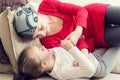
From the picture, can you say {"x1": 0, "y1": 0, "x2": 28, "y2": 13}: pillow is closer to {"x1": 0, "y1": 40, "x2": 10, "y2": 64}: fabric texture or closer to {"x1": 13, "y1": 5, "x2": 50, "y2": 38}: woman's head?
{"x1": 13, "y1": 5, "x2": 50, "y2": 38}: woman's head

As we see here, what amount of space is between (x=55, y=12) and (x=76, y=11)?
136 mm

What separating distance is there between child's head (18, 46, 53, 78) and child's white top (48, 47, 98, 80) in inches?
2.3

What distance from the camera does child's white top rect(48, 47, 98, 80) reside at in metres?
1.53

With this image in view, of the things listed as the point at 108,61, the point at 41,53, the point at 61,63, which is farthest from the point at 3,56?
the point at 108,61

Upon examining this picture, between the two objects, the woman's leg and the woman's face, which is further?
the woman's leg

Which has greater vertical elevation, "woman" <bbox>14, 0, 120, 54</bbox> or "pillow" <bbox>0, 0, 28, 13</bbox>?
"pillow" <bbox>0, 0, 28, 13</bbox>

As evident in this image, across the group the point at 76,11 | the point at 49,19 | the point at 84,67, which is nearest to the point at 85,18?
the point at 76,11

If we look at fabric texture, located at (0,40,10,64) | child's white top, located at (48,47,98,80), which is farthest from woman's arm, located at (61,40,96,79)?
fabric texture, located at (0,40,10,64)

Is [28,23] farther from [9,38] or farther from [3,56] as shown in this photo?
[3,56]

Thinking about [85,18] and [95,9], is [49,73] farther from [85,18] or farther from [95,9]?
[95,9]

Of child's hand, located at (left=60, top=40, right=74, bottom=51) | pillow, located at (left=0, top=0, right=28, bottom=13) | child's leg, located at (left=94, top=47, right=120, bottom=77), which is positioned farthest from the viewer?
pillow, located at (left=0, top=0, right=28, bottom=13)

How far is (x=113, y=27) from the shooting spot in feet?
5.87

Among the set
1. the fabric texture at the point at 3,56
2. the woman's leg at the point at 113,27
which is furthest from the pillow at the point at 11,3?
the woman's leg at the point at 113,27

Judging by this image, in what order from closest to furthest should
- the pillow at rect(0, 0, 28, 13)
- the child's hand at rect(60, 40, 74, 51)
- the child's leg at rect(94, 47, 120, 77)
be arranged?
the child's hand at rect(60, 40, 74, 51) → the child's leg at rect(94, 47, 120, 77) → the pillow at rect(0, 0, 28, 13)
